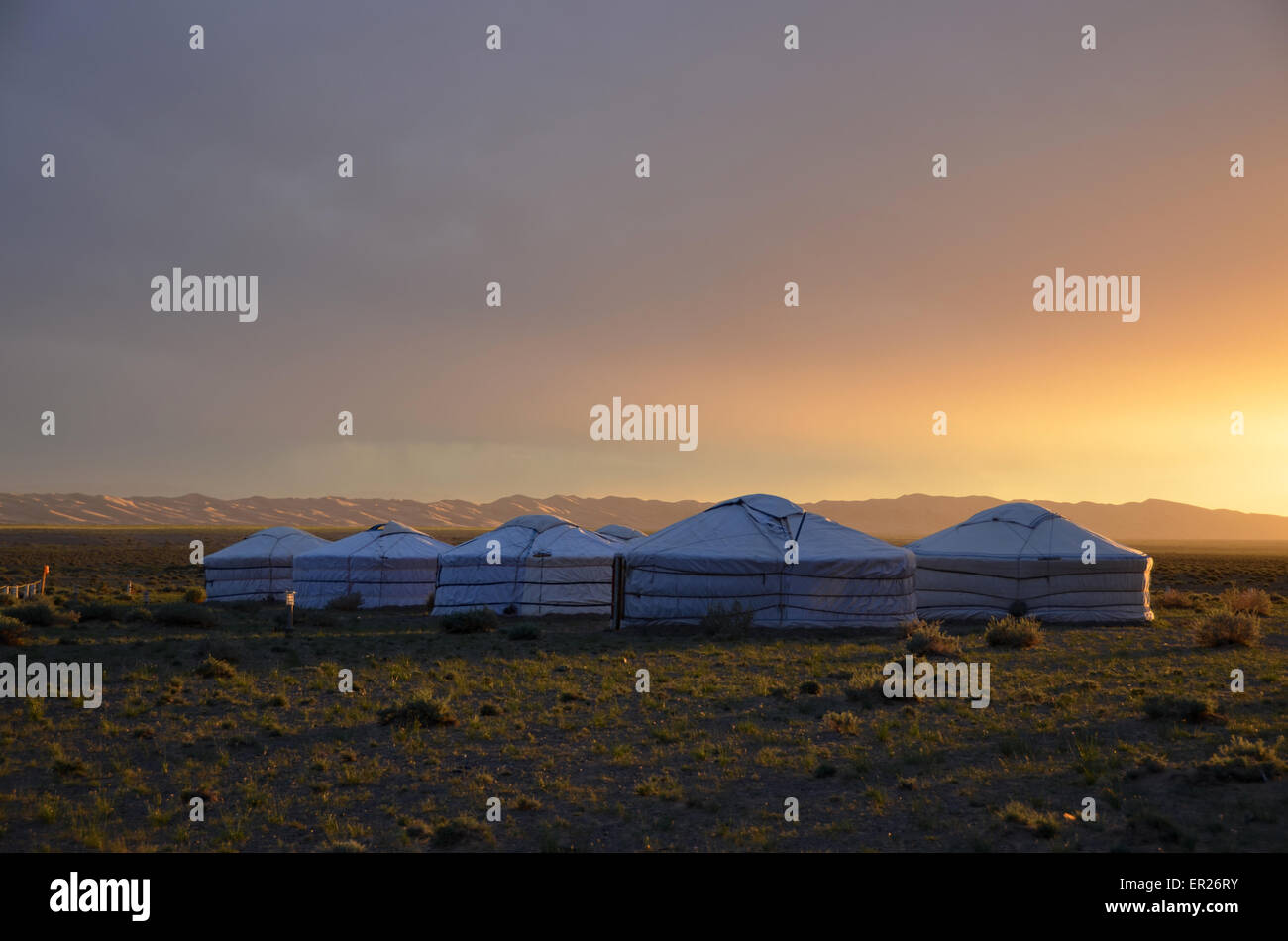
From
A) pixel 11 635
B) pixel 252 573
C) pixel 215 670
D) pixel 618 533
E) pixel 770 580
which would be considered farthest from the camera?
pixel 618 533

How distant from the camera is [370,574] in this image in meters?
30.7

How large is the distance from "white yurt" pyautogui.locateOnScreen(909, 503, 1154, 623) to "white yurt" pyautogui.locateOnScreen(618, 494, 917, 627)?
3069 mm

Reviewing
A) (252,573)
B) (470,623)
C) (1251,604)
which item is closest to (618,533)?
(252,573)

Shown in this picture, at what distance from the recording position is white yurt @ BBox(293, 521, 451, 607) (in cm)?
3070

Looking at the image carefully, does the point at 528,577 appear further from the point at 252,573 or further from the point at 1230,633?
the point at 1230,633

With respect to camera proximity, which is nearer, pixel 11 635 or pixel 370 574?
pixel 11 635

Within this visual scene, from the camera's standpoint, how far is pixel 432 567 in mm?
31719

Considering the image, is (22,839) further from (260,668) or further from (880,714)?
(880,714)

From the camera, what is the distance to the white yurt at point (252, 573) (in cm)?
3234

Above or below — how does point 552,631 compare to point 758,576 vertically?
below

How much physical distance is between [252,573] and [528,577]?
12.4 m

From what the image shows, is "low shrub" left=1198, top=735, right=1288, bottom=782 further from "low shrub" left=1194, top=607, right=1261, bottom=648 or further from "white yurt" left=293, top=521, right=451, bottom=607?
"white yurt" left=293, top=521, right=451, bottom=607
